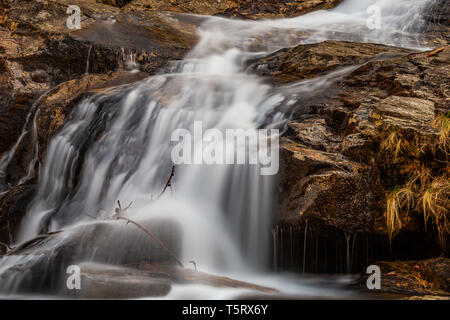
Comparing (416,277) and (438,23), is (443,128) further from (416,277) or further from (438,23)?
(438,23)

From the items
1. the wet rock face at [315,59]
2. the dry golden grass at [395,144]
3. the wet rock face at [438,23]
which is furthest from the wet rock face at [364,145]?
the wet rock face at [438,23]

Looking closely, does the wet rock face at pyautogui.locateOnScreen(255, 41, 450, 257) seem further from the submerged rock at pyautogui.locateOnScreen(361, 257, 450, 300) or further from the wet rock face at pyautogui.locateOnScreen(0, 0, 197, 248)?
the wet rock face at pyautogui.locateOnScreen(0, 0, 197, 248)

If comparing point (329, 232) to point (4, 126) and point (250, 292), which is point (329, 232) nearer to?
point (250, 292)

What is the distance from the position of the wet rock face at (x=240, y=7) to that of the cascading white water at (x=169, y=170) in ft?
14.0

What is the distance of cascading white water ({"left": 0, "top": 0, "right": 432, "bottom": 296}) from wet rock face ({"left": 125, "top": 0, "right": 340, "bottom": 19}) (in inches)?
168

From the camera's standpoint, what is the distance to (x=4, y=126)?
7711mm

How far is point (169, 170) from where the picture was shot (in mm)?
5078

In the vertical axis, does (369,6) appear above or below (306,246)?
above

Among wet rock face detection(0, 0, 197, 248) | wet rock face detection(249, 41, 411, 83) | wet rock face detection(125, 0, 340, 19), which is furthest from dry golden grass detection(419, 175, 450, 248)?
wet rock face detection(125, 0, 340, 19)

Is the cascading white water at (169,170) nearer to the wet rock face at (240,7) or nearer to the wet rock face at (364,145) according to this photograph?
the wet rock face at (364,145)

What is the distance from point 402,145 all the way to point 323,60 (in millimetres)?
2910

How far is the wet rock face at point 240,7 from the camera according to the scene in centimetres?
1170

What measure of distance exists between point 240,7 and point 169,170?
8.44 metres

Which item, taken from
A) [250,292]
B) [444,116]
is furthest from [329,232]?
[444,116]
